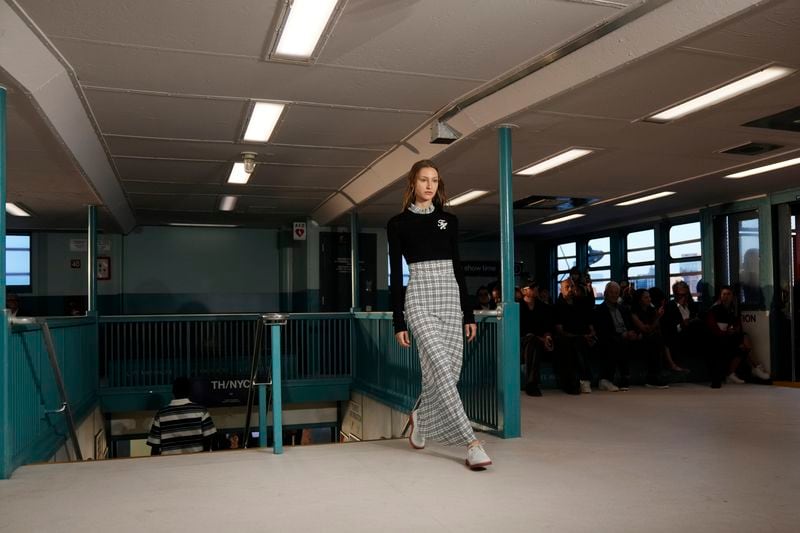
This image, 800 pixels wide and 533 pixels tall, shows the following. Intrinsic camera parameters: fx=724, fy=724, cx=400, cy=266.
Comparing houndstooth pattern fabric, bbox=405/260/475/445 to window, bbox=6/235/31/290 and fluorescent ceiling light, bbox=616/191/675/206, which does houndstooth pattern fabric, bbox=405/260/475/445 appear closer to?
fluorescent ceiling light, bbox=616/191/675/206

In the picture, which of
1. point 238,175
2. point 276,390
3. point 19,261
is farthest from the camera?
point 19,261

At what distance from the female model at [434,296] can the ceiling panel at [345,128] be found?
2.00 meters

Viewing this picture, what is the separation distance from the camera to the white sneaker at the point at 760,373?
9539 mm

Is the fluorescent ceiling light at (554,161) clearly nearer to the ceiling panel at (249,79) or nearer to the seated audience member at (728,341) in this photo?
the ceiling panel at (249,79)

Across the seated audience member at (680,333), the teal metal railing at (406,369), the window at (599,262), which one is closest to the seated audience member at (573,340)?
the seated audience member at (680,333)

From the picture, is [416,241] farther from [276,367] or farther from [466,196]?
[466,196]

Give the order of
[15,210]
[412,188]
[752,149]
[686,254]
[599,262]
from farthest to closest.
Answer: [599,262] < [686,254] < [15,210] < [752,149] < [412,188]

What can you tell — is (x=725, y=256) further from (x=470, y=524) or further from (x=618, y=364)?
(x=470, y=524)

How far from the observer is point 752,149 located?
727 centimetres

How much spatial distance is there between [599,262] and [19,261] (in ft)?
34.9

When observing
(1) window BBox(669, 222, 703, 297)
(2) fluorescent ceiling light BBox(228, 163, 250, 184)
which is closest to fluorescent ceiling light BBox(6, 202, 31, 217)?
(2) fluorescent ceiling light BBox(228, 163, 250, 184)

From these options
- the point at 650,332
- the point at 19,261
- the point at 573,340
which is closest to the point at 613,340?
the point at 650,332

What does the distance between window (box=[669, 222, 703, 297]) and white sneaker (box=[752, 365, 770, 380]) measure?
2065mm

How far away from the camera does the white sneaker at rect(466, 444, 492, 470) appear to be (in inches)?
174
